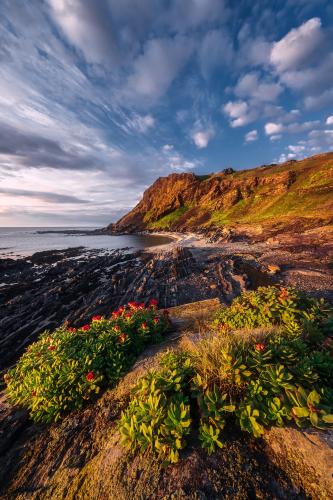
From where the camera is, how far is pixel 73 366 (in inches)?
148

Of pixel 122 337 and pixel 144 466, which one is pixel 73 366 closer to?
pixel 122 337

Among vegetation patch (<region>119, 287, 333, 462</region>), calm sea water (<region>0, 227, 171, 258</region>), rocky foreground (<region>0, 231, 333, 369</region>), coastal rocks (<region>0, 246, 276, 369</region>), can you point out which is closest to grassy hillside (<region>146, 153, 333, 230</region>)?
rocky foreground (<region>0, 231, 333, 369</region>)

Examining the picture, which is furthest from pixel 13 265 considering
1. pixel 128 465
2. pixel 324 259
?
pixel 324 259

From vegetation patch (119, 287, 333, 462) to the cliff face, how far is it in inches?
1331

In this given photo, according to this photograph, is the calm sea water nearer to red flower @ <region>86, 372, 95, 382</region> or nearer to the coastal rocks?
the coastal rocks

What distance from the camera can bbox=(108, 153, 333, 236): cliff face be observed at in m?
39.5

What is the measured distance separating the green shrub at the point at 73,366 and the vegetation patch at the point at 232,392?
3.53 ft

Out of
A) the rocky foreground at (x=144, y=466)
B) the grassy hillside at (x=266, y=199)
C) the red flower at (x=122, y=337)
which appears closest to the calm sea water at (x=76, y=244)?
the grassy hillside at (x=266, y=199)

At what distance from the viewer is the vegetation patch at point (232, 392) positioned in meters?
2.36

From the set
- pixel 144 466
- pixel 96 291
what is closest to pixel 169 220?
pixel 96 291

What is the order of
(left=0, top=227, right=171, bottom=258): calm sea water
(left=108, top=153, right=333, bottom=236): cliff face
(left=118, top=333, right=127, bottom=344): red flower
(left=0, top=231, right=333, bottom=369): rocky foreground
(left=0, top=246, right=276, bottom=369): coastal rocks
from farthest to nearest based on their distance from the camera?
(left=0, top=227, right=171, bottom=258): calm sea water
(left=108, top=153, right=333, bottom=236): cliff face
(left=0, top=231, right=333, bottom=369): rocky foreground
(left=0, top=246, right=276, bottom=369): coastal rocks
(left=118, top=333, right=127, bottom=344): red flower

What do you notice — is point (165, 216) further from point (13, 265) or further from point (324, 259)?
point (324, 259)

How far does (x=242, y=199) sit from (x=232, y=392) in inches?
2537

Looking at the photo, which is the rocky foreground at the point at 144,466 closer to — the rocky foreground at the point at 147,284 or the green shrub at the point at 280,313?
the green shrub at the point at 280,313
